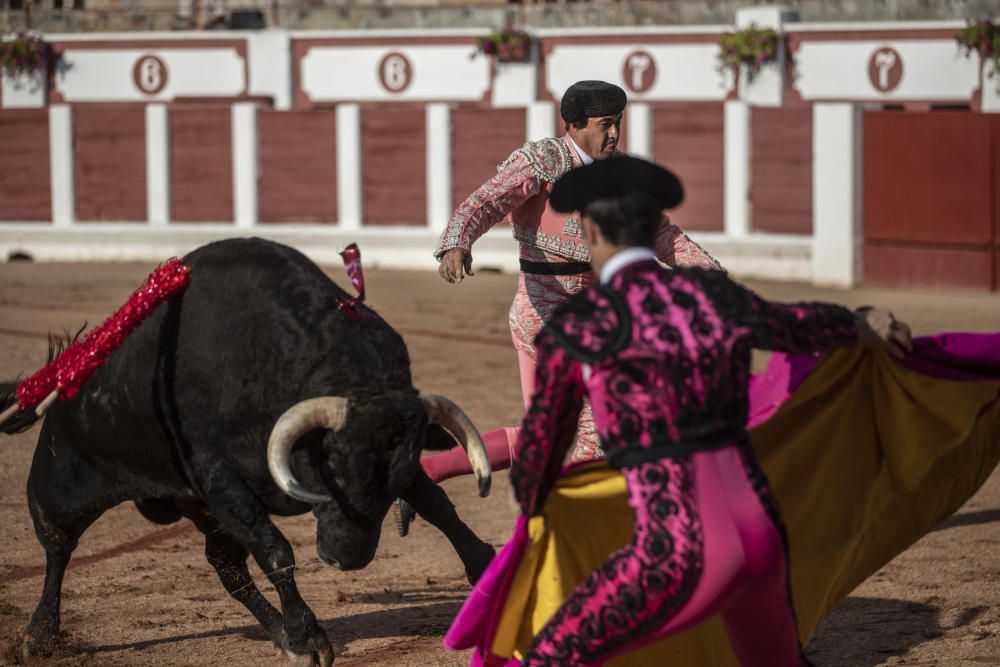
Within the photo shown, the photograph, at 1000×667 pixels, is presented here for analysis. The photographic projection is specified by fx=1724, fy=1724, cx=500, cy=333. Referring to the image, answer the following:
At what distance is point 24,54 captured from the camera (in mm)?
20156

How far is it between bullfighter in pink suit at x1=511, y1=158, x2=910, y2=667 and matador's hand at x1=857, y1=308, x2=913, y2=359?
27 centimetres

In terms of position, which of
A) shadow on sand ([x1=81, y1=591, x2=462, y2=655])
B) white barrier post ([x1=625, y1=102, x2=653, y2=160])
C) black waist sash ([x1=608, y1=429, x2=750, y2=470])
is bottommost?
shadow on sand ([x1=81, y1=591, x2=462, y2=655])

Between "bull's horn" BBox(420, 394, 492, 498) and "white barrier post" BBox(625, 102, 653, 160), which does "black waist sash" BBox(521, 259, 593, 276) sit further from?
"white barrier post" BBox(625, 102, 653, 160)

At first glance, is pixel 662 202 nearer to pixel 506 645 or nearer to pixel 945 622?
pixel 506 645

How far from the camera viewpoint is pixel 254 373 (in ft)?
13.1

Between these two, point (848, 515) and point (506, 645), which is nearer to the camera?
point (506, 645)

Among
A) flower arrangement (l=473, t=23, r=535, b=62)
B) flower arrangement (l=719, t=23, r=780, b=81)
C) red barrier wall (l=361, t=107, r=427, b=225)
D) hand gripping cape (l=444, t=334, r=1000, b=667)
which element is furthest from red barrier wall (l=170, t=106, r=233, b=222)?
hand gripping cape (l=444, t=334, r=1000, b=667)

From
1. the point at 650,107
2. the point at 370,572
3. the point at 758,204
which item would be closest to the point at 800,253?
the point at 758,204

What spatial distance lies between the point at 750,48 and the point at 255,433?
1456cm

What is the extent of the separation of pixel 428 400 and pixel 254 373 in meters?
0.45

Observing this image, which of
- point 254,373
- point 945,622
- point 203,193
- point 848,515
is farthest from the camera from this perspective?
point 203,193

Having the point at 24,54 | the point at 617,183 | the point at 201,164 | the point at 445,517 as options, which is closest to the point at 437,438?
the point at 445,517

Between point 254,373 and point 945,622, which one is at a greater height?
point 254,373

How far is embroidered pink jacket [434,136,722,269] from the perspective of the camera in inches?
164
